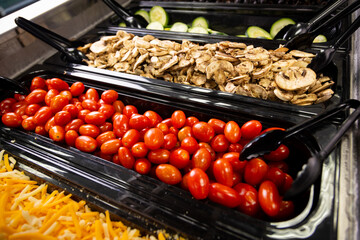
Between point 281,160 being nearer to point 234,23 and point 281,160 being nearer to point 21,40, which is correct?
point 234,23

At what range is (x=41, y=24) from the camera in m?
2.71

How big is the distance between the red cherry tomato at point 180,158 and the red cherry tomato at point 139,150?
191 mm

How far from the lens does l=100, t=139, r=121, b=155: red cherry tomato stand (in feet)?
4.81

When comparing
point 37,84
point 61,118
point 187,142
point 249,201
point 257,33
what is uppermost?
point 257,33

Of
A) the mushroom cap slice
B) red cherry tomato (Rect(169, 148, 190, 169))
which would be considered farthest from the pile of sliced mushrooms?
red cherry tomato (Rect(169, 148, 190, 169))

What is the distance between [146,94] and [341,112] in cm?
145

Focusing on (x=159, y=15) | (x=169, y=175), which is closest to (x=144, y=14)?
(x=159, y=15)

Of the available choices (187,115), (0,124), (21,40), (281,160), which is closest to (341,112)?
(281,160)

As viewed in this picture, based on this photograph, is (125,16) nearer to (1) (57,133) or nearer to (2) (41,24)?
(2) (41,24)

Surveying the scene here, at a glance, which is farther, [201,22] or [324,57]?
[201,22]

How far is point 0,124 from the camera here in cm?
184

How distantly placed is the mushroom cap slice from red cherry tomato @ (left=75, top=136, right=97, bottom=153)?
4.75 ft

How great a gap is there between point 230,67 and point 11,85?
6.94 feet

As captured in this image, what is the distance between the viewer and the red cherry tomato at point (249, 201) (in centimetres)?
114
